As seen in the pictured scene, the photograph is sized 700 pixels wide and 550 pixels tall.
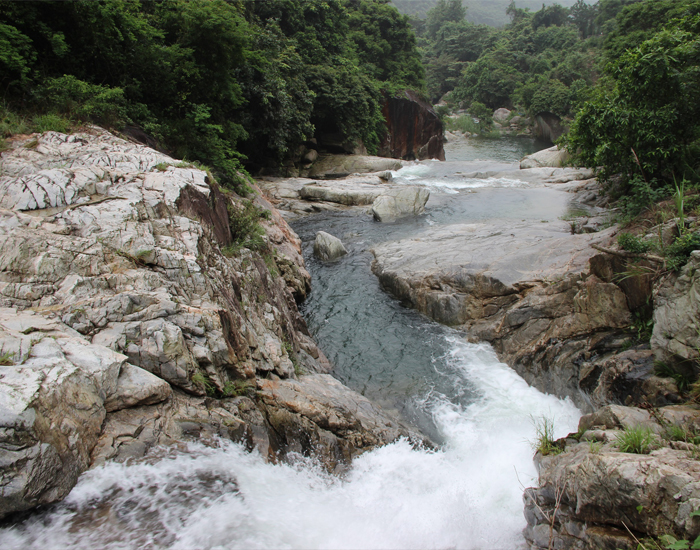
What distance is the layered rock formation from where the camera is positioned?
348 cm

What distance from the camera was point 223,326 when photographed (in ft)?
17.7

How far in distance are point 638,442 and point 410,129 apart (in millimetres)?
34551

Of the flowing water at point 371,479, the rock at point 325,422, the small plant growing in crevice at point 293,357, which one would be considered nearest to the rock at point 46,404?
the flowing water at point 371,479

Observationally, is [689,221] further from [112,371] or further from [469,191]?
[469,191]

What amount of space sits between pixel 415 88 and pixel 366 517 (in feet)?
124

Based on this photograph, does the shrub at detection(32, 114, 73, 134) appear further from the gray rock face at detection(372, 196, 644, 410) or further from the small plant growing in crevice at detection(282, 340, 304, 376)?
the gray rock face at detection(372, 196, 644, 410)

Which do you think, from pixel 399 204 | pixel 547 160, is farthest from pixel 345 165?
pixel 547 160

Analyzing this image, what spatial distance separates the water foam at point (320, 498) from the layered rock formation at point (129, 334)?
0.25 m

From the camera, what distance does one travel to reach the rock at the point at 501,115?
5737 centimetres

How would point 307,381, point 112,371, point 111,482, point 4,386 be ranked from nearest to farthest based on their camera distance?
point 4,386
point 111,482
point 112,371
point 307,381

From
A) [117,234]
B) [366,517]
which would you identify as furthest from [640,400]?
[117,234]

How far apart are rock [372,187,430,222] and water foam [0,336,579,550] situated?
10.4 meters

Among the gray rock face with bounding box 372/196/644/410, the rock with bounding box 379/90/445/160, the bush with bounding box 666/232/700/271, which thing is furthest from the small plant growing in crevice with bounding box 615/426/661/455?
the rock with bounding box 379/90/445/160

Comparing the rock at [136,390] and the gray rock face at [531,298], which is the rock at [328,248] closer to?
the gray rock face at [531,298]
